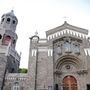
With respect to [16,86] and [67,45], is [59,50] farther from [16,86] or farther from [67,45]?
[16,86]

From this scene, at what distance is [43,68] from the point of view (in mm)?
19750

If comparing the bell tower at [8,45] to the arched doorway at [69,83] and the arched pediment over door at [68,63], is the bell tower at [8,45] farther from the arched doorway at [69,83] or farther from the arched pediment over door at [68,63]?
the arched doorway at [69,83]

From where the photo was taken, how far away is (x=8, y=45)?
24.3m

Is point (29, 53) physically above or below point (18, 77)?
above

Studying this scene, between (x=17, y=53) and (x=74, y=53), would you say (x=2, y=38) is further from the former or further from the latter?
(x=74, y=53)

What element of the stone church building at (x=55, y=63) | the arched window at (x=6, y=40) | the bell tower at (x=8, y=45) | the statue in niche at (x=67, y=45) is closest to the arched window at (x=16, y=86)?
the stone church building at (x=55, y=63)

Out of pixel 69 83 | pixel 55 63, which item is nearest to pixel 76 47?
pixel 55 63

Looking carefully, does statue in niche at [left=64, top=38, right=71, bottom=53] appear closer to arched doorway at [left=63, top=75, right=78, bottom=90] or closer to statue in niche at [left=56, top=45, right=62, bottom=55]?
statue in niche at [left=56, top=45, right=62, bottom=55]

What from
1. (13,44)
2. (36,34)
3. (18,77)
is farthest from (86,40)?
(13,44)

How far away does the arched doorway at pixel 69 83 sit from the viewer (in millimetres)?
19484

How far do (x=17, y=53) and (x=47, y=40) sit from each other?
750 cm

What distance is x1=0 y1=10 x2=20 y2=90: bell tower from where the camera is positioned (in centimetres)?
2230

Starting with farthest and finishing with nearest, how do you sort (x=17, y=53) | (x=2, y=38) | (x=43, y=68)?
(x=17, y=53), (x=2, y=38), (x=43, y=68)

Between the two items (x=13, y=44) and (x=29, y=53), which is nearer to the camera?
(x=29, y=53)
